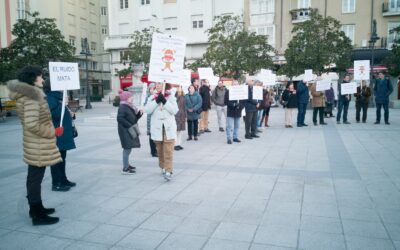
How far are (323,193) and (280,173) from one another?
1343 millimetres

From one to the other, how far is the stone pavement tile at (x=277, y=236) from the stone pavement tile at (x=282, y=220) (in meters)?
0.11

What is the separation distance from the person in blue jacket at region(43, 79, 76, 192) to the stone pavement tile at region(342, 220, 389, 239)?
462cm

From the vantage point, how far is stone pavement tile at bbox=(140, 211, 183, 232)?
14.2ft

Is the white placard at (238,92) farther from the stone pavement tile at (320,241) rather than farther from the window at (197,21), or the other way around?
the window at (197,21)

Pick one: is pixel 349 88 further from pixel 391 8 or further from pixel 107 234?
pixel 391 8

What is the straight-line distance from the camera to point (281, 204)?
16.8 feet

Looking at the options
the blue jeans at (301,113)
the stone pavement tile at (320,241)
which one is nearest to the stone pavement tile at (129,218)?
the stone pavement tile at (320,241)

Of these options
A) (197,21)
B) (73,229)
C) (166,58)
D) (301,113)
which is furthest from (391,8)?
(73,229)

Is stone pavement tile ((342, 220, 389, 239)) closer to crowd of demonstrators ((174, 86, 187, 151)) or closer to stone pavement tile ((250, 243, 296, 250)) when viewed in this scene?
stone pavement tile ((250, 243, 296, 250))

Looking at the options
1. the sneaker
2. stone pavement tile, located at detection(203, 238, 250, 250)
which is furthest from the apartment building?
stone pavement tile, located at detection(203, 238, 250, 250)

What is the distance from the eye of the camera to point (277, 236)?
403cm

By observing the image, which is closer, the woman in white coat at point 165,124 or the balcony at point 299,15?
the woman in white coat at point 165,124

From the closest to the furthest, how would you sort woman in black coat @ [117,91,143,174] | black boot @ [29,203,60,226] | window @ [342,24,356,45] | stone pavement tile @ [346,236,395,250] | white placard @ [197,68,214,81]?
1. stone pavement tile @ [346,236,395,250]
2. black boot @ [29,203,60,226]
3. woman in black coat @ [117,91,143,174]
4. white placard @ [197,68,214,81]
5. window @ [342,24,356,45]

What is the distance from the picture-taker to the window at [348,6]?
111 ft
